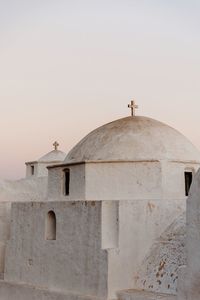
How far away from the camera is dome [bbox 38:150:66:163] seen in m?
19.8

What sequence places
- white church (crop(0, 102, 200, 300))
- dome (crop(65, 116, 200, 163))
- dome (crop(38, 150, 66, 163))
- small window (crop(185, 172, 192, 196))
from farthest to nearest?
dome (crop(38, 150, 66, 163))
small window (crop(185, 172, 192, 196))
dome (crop(65, 116, 200, 163))
white church (crop(0, 102, 200, 300))

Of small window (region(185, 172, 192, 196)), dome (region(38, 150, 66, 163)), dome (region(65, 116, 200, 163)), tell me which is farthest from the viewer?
dome (region(38, 150, 66, 163))

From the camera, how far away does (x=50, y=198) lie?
37.8ft

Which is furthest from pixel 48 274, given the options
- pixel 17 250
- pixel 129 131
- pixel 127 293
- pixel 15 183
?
pixel 15 183

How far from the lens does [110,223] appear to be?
970 cm

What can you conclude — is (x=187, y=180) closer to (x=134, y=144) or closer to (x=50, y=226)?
(x=134, y=144)

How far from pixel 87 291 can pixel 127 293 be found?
105cm

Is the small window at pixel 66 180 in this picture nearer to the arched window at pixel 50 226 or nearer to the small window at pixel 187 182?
the arched window at pixel 50 226

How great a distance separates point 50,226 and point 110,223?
195 cm

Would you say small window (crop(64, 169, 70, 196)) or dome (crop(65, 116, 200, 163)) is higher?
dome (crop(65, 116, 200, 163))

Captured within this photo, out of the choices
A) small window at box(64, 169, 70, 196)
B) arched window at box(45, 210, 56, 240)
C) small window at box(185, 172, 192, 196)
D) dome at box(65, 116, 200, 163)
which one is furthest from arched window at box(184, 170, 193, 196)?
arched window at box(45, 210, 56, 240)

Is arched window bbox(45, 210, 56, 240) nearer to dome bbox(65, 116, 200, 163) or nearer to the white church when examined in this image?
the white church

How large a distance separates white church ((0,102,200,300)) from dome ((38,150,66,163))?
804 centimetres

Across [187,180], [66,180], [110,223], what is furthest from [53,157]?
[110,223]
